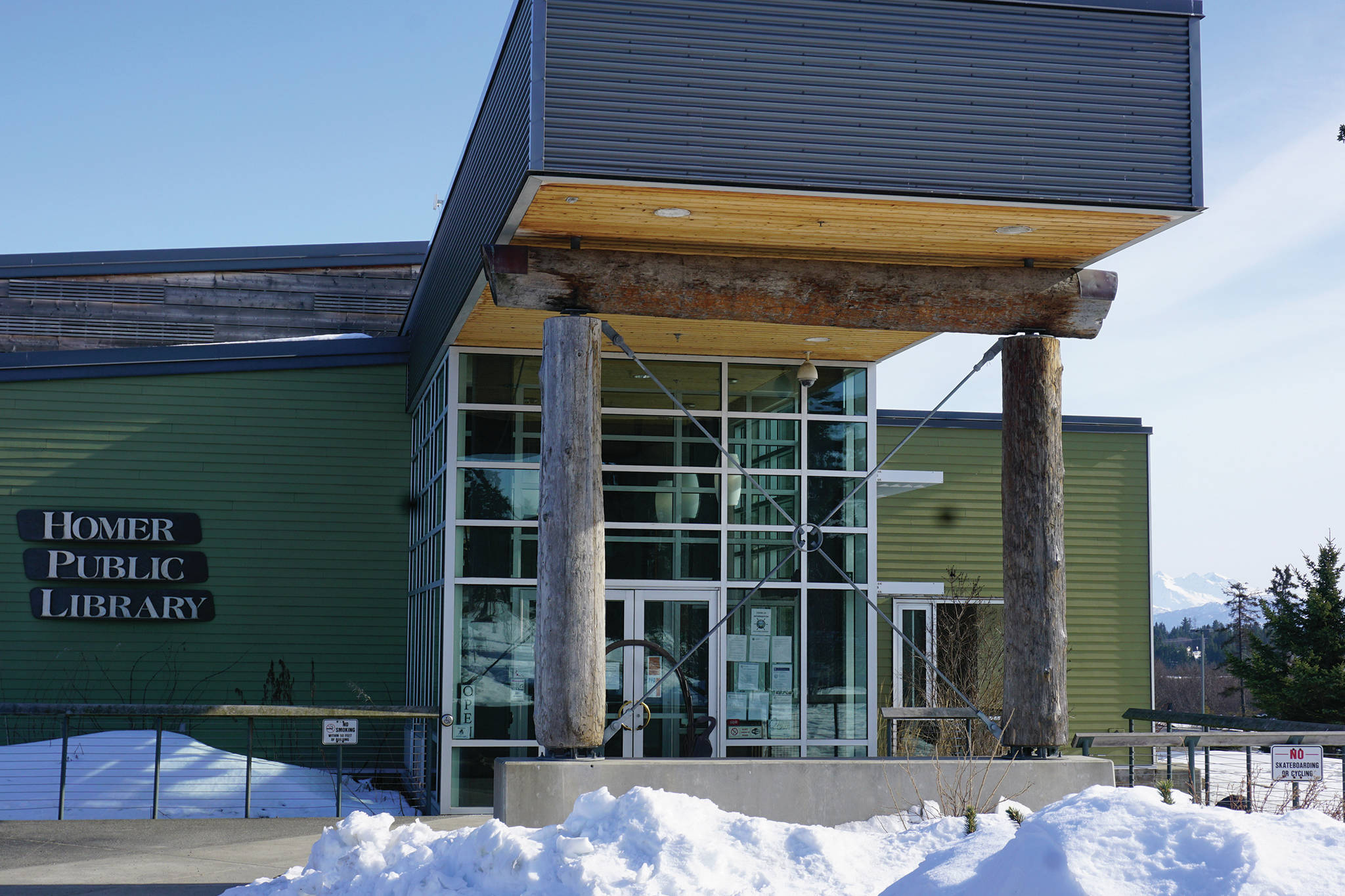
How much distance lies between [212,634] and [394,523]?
2.37 m

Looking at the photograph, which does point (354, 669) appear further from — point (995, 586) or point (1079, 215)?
point (1079, 215)

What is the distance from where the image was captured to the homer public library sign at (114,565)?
558 inches

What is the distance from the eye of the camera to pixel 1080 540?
18297 mm

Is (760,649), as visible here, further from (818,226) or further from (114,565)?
(114,565)

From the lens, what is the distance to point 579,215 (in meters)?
8.03

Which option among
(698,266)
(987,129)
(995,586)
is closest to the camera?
(987,129)

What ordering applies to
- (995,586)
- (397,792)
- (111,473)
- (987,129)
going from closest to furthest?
(987,129)
(397,792)
(111,473)
(995,586)

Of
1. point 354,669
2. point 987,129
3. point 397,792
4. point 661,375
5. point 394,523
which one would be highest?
point 987,129

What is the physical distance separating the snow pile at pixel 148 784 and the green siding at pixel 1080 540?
8.37 metres

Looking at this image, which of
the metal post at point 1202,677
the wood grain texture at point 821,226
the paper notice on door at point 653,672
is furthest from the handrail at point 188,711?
the metal post at point 1202,677

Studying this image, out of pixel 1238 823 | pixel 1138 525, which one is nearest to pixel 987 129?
pixel 1238 823

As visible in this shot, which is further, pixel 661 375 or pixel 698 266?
pixel 661 375

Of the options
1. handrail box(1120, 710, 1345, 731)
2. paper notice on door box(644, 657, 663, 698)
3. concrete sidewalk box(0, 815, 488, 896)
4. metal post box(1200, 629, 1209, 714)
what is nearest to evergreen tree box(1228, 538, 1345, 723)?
metal post box(1200, 629, 1209, 714)

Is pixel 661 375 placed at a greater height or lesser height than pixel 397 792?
greater
